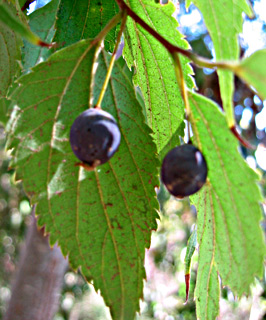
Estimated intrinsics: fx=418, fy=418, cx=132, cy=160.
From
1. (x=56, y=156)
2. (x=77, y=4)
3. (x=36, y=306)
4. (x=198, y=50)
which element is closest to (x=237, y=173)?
(x=56, y=156)

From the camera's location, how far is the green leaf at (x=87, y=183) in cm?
71

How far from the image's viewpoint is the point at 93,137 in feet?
1.83

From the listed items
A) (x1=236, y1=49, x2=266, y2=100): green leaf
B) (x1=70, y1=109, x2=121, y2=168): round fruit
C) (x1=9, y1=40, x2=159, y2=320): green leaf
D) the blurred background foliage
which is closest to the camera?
(x1=236, y1=49, x2=266, y2=100): green leaf

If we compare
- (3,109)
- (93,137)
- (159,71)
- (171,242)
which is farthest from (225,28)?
(171,242)

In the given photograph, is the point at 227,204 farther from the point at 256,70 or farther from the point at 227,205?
the point at 256,70

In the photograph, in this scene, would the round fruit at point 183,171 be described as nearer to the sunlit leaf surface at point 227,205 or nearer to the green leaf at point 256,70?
the sunlit leaf surface at point 227,205

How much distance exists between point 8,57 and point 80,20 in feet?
0.57

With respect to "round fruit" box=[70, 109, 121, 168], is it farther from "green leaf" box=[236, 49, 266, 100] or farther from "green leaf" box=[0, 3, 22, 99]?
"green leaf" box=[0, 3, 22, 99]

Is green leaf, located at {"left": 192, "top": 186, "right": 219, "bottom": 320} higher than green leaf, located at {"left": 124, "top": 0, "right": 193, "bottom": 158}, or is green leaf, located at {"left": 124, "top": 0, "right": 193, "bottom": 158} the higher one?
green leaf, located at {"left": 124, "top": 0, "right": 193, "bottom": 158}

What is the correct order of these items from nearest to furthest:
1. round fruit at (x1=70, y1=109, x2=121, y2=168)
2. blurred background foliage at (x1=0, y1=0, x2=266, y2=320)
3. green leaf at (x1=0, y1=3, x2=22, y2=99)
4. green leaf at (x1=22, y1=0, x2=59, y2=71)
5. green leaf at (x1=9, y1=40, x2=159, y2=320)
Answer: round fruit at (x1=70, y1=109, x2=121, y2=168), green leaf at (x1=9, y1=40, x2=159, y2=320), green leaf at (x1=0, y1=3, x2=22, y2=99), green leaf at (x1=22, y1=0, x2=59, y2=71), blurred background foliage at (x1=0, y1=0, x2=266, y2=320)

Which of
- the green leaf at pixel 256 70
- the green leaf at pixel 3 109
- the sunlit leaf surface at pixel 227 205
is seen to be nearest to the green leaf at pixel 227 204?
the sunlit leaf surface at pixel 227 205

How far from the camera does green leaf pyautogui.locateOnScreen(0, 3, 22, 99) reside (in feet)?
2.89

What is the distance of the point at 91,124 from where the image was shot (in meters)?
0.57

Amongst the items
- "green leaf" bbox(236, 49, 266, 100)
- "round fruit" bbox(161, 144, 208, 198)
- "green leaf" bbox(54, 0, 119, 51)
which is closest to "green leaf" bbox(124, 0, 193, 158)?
→ "green leaf" bbox(54, 0, 119, 51)
